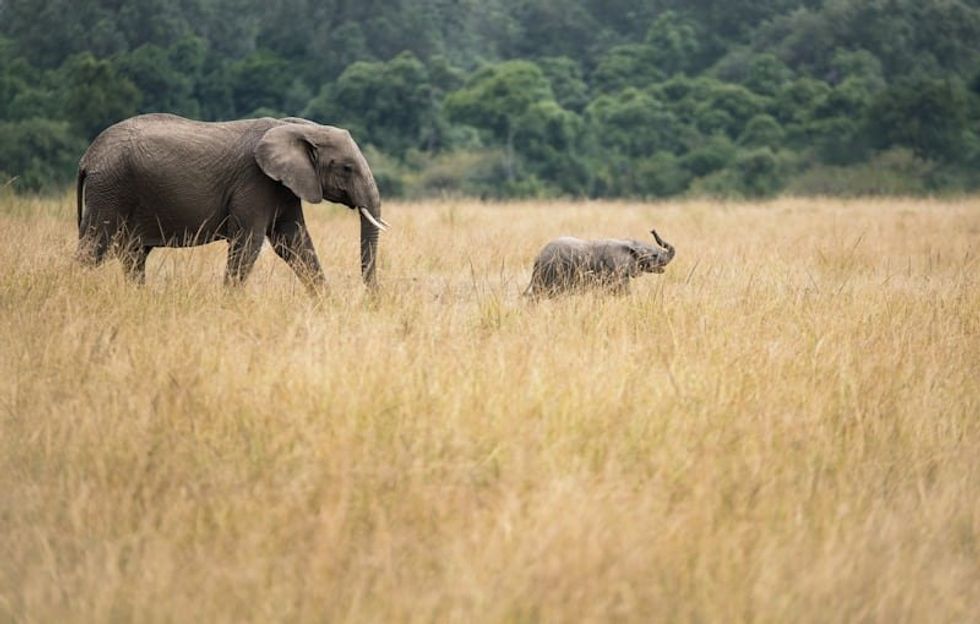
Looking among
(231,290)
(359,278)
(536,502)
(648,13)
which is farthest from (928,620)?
(648,13)

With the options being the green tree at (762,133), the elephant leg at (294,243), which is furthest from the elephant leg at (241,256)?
the green tree at (762,133)

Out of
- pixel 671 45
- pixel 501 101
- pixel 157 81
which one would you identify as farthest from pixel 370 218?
pixel 671 45

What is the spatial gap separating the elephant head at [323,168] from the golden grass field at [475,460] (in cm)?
107

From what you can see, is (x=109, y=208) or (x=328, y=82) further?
(x=328, y=82)

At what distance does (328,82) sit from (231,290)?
3159 cm

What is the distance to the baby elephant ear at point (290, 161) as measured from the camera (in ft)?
24.5

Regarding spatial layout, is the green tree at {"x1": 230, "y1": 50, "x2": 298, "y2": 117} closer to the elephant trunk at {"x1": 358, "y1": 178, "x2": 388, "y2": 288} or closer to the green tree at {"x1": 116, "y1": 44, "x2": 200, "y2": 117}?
the green tree at {"x1": 116, "y1": 44, "x2": 200, "y2": 117}

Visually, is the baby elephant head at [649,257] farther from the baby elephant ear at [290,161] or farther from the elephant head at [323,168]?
the baby elephant ear at [290,161]

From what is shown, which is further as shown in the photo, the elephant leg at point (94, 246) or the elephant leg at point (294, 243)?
the elephant leg at point (294, 243)

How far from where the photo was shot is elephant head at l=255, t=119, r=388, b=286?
24.6ft

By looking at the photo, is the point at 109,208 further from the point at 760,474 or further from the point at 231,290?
the point at 760,474

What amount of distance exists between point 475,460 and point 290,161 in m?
4.08

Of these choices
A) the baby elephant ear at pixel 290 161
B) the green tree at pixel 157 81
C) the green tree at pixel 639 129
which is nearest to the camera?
the baby elephant ear at pixel 290 161

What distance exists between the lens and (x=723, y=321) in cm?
637
